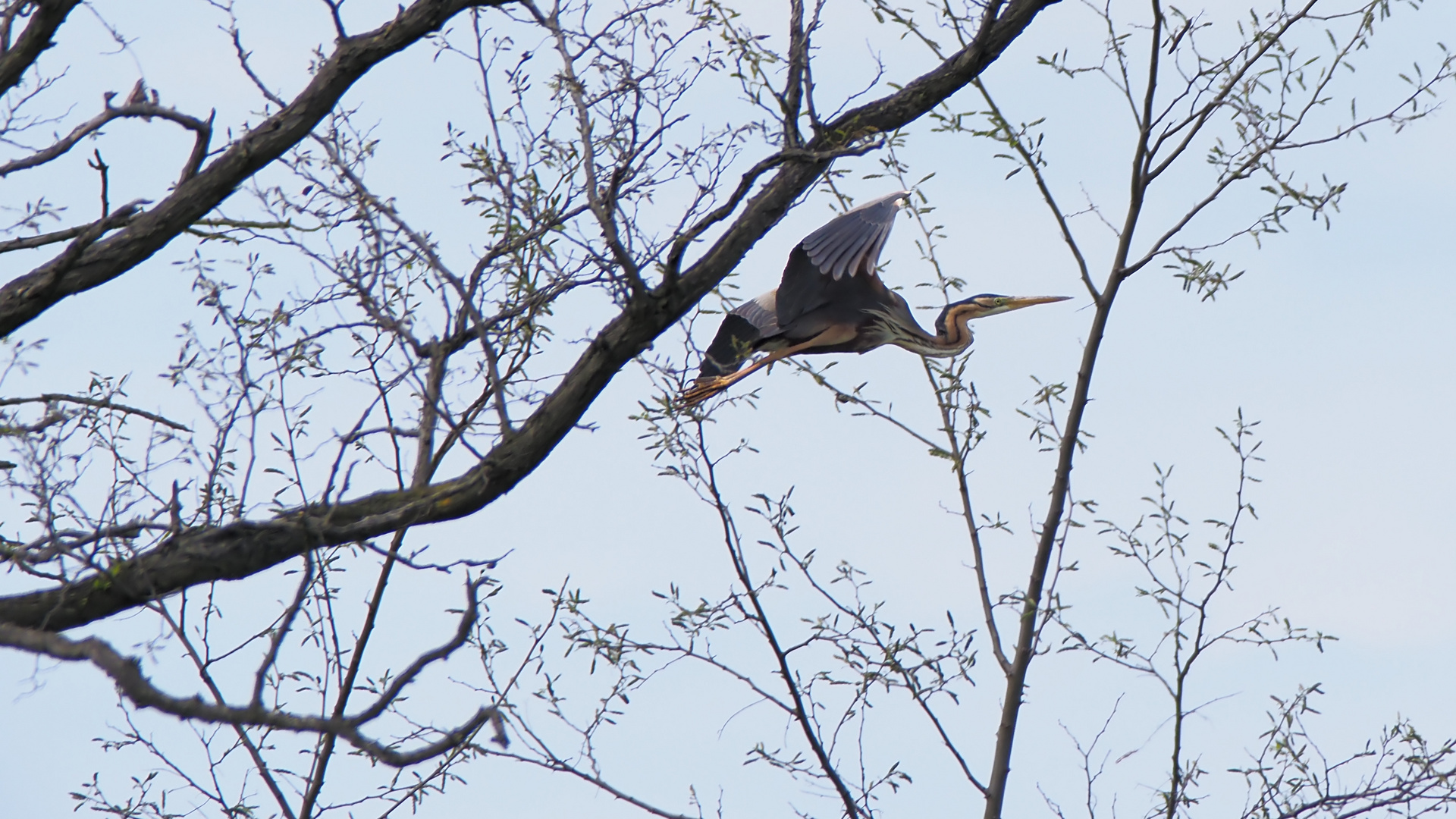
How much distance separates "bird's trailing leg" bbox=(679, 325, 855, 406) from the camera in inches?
188

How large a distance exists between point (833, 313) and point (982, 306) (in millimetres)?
1036

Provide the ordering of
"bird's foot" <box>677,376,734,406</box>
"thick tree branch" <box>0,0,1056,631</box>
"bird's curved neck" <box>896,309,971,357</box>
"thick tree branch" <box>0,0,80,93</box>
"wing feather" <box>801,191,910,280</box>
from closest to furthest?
"thick tree branch" <box>0,0,1056,631</box> < "thick tree branch" <box>0,0,80,93</box> < "bird's foot" <box>677,376,734,406</box> < "wing feather" <box>801,191,910,280</box> < "bird's curved neck" <box>896,309,971,357</box>

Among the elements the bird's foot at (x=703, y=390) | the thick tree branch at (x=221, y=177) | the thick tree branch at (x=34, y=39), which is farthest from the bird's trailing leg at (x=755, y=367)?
the thick tree branch at (x=34, y=39)

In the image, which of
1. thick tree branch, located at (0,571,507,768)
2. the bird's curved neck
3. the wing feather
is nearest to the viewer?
thick tree branch, located at (0,571,507,768)

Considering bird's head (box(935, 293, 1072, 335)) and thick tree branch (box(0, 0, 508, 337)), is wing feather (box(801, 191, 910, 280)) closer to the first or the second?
bird's head (box(935, 293, 1072, 335))

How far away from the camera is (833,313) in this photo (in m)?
5.53

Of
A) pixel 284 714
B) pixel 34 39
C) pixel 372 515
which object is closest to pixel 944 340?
pixel 372 515

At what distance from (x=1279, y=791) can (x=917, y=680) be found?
123 centimetres

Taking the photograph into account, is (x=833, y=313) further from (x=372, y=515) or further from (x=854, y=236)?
(x=372, y=515)

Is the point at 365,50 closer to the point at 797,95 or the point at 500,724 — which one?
the point at 797,95

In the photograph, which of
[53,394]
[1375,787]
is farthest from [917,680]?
[53,394]

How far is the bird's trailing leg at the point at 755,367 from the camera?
15.7ft

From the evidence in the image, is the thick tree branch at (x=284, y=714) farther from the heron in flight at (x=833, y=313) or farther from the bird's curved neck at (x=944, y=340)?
the bird's curved neck at (x=944, y=340)

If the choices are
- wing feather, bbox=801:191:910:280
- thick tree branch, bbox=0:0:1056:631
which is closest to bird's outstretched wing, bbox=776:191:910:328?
wing feather, bbox=801:191:910:280
